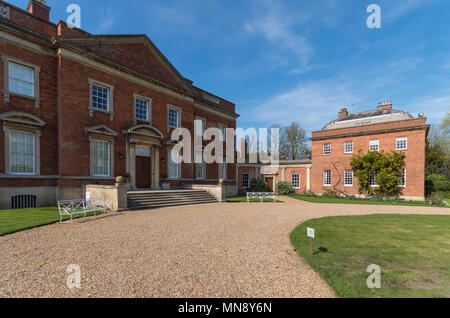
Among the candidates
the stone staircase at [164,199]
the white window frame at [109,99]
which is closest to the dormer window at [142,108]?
the white window frame at [109,99]

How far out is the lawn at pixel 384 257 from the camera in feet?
10.6

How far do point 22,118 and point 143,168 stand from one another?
274 inches

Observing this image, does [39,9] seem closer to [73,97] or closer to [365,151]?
[73,97]

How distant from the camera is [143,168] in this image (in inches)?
602

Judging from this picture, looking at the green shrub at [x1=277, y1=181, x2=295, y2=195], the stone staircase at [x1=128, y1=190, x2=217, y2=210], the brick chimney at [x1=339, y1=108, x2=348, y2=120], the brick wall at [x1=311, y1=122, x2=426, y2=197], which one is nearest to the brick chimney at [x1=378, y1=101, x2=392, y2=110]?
the brick chimney at [x1=339, y1=108, x2=348, y2=120]

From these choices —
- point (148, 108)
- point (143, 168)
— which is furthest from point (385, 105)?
point (143, 168)

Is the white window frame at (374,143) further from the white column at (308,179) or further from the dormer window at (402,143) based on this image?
the white column at (308,179)

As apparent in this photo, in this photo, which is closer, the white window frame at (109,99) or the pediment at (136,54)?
the white window frame at (109,99)

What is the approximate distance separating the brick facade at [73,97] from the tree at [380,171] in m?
18.8

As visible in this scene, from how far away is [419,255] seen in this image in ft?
15.4

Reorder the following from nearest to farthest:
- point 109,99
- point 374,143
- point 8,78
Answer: point 8,78
point 109,99
point 374,143
